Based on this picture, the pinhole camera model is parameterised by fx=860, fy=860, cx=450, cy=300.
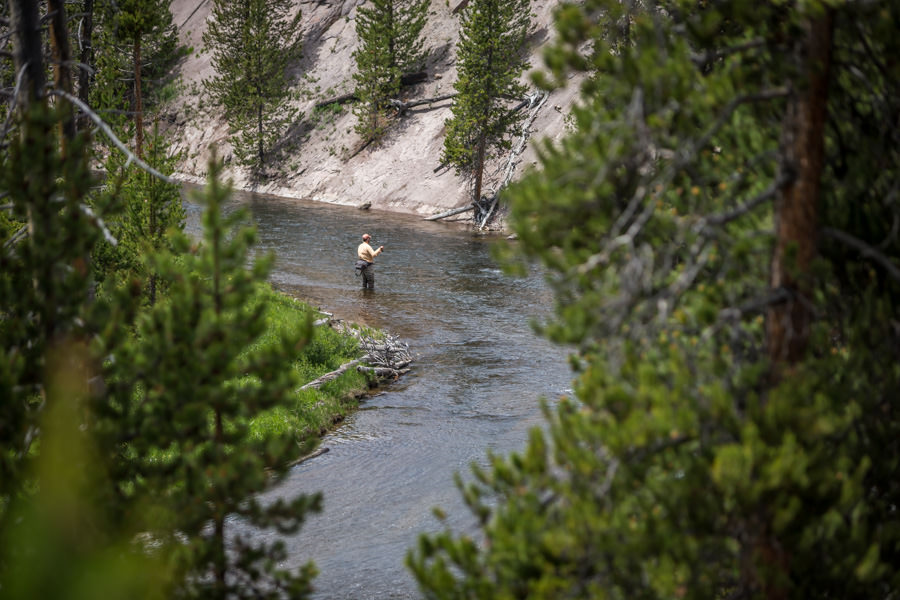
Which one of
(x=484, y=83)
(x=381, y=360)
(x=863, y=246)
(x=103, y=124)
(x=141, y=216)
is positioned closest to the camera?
(x=863, y=246)

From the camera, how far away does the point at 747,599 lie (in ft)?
16.7

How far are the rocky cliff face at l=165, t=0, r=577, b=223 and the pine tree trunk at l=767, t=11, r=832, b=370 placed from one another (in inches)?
1420

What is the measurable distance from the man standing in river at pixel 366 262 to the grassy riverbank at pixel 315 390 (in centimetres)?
446

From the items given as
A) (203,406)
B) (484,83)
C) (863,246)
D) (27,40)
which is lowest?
(203,406)

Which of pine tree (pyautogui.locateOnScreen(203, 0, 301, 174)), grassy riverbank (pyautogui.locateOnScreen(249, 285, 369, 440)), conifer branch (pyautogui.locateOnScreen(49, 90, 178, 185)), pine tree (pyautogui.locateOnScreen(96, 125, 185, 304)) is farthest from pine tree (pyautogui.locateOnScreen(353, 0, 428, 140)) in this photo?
conifer branch (pyautogui.locateOnScreen(49, 90, 178, 185))

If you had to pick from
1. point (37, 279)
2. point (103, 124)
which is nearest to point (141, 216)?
point (103, 124)

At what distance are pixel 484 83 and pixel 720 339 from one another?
38120mm

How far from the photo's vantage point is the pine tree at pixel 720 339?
4.56 metres

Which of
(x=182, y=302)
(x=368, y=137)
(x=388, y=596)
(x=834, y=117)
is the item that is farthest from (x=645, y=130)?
(x=368, y=137)

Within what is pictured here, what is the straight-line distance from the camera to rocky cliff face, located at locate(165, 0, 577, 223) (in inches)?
1842

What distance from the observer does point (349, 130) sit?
A: 54.9 m

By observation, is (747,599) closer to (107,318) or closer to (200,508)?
(200,508)

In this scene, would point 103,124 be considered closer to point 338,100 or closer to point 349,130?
point 349,130

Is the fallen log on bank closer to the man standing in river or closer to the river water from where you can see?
the river water
